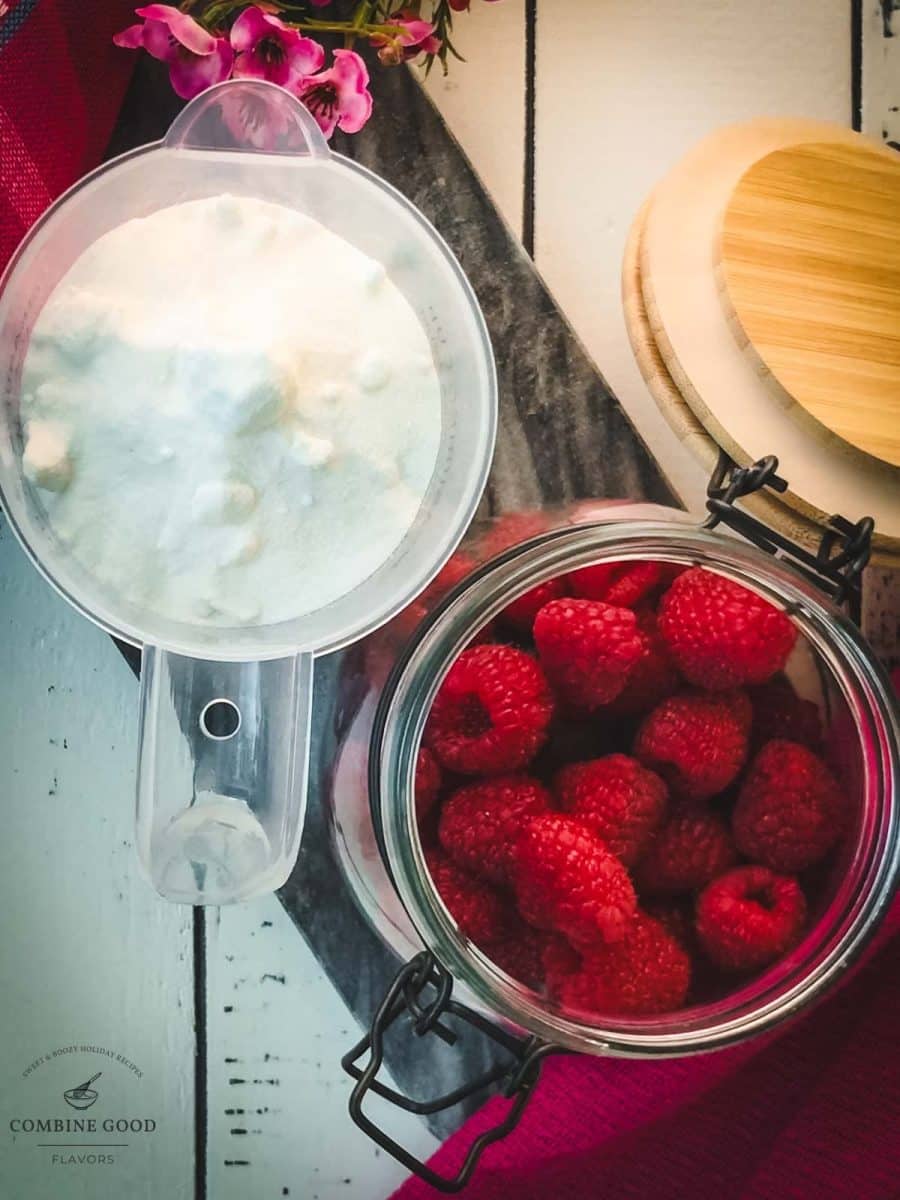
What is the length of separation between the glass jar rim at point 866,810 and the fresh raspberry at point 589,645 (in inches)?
1.0

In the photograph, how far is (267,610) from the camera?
1.58 feet

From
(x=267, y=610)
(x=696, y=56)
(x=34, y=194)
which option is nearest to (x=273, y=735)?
(x=267, y=610)

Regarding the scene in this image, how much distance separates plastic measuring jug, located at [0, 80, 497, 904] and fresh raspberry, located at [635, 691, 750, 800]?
117mm

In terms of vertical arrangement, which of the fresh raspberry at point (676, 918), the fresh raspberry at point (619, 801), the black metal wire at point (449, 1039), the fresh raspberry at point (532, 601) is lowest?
the black metal wire at point (449, 1039)

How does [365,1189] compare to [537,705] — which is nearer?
[537,705]

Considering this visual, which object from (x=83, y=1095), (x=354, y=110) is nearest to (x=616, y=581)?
(x=354, y=110)

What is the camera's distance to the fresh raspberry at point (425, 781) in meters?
0.47

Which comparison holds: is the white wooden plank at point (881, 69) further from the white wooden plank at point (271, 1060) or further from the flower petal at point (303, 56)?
the white wooden plank at point (271, 1060)

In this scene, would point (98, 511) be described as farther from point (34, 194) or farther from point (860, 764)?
point (860, 764)

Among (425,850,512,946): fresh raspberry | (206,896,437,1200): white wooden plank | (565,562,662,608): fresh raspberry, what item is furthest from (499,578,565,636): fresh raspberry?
(206,896,437,1200): white wooden plank

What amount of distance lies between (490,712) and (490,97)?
36cm

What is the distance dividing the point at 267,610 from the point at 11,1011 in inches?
11.6

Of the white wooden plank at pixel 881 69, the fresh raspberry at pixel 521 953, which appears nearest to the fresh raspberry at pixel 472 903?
the fresh raspberry at pixel 521 953

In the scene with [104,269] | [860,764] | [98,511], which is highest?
[104,269]
